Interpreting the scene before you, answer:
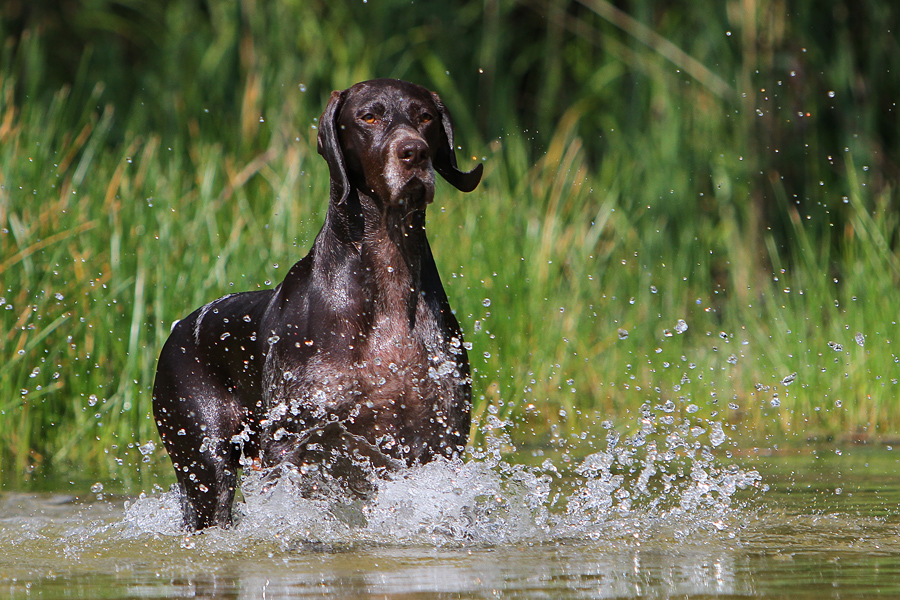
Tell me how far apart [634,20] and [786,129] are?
4.53 feet

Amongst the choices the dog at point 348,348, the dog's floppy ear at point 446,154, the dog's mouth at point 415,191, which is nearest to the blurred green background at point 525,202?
the dog at point 348,348

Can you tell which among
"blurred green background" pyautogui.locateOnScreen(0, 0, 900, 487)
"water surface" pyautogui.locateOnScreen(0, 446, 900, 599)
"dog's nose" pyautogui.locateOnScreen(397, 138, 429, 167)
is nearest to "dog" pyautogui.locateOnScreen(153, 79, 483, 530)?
"dog's nose" pyautogui.locateOnScreen(397, 138, 429, 167)

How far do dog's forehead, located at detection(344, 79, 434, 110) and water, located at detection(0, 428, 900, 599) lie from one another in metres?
1.14

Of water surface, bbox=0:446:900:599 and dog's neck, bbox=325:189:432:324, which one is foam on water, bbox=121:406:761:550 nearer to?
water surface, bbox=0:446:900:599

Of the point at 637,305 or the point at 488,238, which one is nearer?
the point at 488,238

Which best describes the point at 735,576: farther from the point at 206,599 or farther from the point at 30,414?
the point at 30,414

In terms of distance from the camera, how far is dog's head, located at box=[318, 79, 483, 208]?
3.83m

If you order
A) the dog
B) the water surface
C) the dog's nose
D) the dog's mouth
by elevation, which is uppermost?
the dog's nose

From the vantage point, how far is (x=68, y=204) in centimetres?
583

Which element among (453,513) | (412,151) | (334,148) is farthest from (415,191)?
(453,513)

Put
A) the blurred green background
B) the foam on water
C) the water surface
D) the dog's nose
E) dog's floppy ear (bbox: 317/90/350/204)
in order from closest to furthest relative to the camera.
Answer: the water surface → the foam on water → the dog's nose → dog's floppy ear (bbox: 317/90/350/204) → the blurred green background

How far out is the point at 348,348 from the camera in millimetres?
3846

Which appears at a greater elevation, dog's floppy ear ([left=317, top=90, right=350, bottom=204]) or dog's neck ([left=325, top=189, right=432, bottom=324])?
dog's floppy ear ([left=317, top=90, right=350, bottom=204])

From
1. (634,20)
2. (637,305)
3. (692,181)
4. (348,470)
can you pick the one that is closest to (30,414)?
(348,470)
